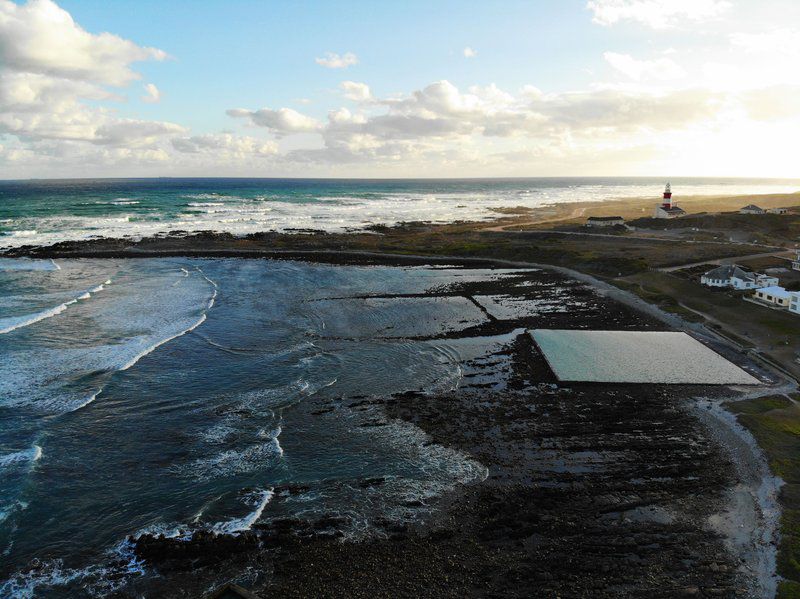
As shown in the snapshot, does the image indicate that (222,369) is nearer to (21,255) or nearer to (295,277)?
(295,277)

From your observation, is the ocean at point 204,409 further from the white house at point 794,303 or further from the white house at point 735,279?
the white house at point 794,303

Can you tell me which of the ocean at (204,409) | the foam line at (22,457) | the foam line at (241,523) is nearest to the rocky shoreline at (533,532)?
the foam line at (241,523)

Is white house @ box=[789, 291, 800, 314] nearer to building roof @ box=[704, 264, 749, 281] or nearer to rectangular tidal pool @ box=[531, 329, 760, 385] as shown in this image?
building roof @ box=[704, 264, 749, 281]

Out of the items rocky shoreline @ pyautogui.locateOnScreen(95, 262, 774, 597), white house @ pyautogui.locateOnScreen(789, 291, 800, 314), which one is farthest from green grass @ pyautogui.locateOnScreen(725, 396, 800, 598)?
white house @ pyautogui.locateOnScreen(789, 291, 800, 314)

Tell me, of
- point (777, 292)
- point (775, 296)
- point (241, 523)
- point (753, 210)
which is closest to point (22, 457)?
point (241, 523)

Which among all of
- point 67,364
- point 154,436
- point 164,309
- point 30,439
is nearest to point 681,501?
point 154,436

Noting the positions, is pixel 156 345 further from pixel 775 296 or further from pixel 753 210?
pixel 753 210

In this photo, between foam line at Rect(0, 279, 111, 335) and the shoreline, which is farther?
foam line at Rect(0, 279, 111, 335)
